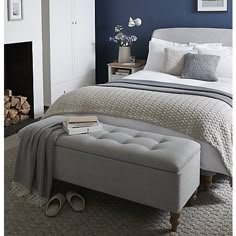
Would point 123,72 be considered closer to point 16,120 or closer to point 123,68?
point 123,68

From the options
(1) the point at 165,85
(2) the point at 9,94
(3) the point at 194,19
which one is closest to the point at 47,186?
(1) the point at 165,85

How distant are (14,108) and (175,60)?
6.25ft

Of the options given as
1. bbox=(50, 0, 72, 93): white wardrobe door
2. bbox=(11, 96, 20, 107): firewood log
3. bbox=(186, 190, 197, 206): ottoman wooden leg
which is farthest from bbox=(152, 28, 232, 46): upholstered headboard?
bbox=(186, 190, 197, 206): ottoman wooden leg

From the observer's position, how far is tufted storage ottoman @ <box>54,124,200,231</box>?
229 centimetres

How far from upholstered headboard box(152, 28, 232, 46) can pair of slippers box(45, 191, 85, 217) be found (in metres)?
2.91

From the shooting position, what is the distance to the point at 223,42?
4.74 metres

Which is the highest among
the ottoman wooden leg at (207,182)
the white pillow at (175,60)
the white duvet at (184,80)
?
the white pillow at (175,60)

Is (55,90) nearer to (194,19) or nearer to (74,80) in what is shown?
(74,80)

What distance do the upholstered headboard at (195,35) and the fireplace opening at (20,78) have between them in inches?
67.6

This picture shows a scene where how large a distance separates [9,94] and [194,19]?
2543mm

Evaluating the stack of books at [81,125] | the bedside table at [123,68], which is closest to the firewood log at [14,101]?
the bedside table at [123,68]

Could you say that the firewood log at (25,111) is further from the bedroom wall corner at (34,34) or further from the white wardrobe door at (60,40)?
the white wardrobe door at (60,40)

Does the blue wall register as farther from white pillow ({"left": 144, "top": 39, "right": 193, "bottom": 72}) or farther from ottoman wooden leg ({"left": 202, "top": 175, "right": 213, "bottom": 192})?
ottoman wooden leg ({"left": 202, "top": 175, "right": 213, "bottom": 192})

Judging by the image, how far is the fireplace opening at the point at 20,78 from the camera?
4.52 meters
